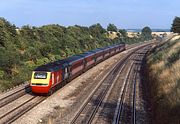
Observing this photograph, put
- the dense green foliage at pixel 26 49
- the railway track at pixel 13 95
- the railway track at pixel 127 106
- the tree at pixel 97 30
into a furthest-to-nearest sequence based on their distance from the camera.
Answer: the tree at pixel 97 30, the dense green foliage at pixel 26 49, the railway track at pixel 13 95, the railway track at pixel 127 106

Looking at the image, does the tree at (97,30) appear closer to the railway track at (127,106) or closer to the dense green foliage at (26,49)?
the dense green foliage at (26,49)

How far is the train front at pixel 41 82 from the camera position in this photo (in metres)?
28.8

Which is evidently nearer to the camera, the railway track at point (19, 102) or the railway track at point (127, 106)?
the railway track at point (127, 106)

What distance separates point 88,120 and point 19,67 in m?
19.3

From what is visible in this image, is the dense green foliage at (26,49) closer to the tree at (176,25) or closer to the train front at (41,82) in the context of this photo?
the train front at (41,82)

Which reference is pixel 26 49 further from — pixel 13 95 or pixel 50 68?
pixel 50 68

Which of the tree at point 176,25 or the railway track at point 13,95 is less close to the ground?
the tree at point 176,25

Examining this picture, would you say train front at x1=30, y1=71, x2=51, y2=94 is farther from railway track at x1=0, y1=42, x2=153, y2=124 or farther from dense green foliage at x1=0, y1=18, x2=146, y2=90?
dense green foliage at x1=0, y1=18, x2=146, y2=90

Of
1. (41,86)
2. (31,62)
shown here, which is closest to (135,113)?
(41,86)

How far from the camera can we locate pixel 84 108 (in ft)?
85.0

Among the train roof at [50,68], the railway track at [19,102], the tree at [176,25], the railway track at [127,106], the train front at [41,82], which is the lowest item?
the railway track at [19,102]

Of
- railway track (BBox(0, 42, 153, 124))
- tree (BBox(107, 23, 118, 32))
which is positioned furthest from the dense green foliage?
tree (BBox(107, 23, 118, 32))

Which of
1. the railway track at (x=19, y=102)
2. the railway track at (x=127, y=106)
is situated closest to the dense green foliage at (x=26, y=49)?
the railway track at (x=19, y=102)

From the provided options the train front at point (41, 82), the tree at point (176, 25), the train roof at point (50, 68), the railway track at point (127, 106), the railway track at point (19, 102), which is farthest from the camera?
the tree at point (176, 25)
